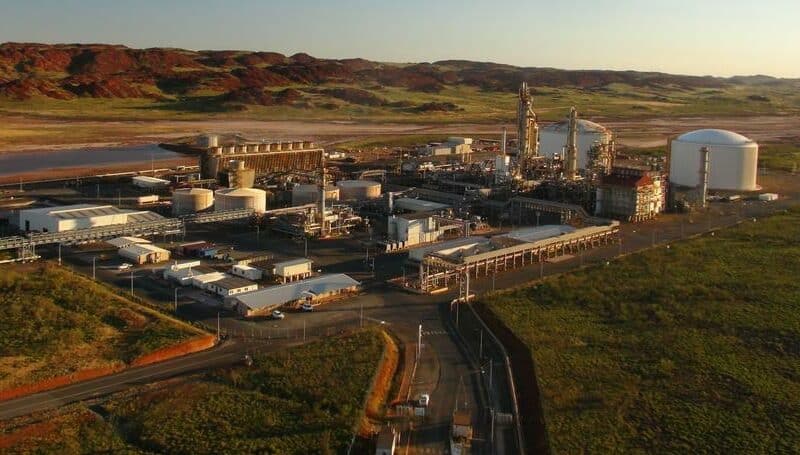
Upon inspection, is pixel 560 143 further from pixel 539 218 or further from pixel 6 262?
pixel 6 262

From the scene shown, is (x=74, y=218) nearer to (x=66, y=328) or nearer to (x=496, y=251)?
(x=66, y=328)

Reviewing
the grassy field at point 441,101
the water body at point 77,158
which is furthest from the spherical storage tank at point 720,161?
the grassy field at point 441,101

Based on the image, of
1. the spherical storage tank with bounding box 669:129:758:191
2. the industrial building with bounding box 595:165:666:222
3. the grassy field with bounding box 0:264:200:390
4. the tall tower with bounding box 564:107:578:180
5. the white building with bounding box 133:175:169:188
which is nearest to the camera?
the grassy field with bounding box 0:264:200:390

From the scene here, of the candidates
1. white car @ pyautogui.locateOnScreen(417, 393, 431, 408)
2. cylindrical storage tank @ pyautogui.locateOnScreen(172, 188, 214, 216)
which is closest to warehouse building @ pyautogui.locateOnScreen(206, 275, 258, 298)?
white car @ pyautogui.locateOnScreen(417, 393, 431, 408)

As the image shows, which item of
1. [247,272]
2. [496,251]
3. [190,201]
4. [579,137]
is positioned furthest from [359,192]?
[579,137]

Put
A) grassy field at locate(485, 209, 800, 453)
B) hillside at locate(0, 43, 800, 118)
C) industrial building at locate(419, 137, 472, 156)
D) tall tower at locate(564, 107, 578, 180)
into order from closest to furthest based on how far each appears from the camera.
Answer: grassy field at locate(485, 209, 800, 453), tall tower at locate(564, 107, 578, 180), industrial building at locate(419, 137, 472, 156), hillside at locate(0, 43, 800, 118)

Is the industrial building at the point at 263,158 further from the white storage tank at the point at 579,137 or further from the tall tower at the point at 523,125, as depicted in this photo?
the white storage tank at the point at 579,137

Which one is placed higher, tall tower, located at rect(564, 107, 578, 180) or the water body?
tall tower, located at rect(564, 107, 578, 180)

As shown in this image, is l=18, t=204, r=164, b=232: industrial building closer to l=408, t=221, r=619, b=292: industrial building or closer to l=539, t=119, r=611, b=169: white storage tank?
l=408, t=221, r=619, b=292: industrial building
